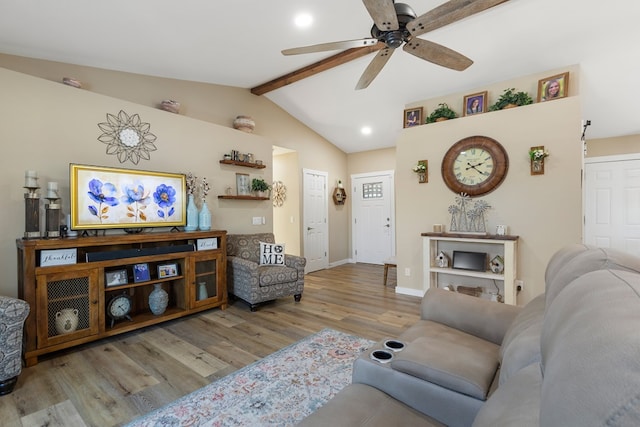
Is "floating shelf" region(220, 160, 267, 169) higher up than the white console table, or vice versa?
"floating shelf" region(220, 160, 267, 169)

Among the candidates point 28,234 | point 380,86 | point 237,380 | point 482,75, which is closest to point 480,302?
point 237,380

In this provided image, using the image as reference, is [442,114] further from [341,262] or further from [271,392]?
[341,262]

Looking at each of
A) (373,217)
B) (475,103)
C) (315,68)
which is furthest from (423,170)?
(373,217)

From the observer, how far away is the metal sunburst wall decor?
326 centimetres

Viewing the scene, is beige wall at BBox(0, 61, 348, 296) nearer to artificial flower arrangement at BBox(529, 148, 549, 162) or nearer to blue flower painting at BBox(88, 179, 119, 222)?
blue flower painting at BBox(88, 179, 119, 222)

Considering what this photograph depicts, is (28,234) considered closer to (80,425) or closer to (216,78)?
(80,425)

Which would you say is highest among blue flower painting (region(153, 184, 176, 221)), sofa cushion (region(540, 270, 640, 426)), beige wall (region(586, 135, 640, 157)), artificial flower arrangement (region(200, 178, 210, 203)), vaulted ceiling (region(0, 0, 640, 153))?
vaulted ceiling (region(0, 0, 640, 153))

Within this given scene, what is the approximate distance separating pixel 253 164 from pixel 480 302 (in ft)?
12.0

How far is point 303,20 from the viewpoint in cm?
294

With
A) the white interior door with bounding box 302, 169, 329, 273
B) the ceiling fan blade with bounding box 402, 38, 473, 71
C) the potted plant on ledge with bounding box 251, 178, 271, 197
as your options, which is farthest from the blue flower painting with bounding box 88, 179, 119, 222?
the white interior door with bounding box 302, 169, 329, 273

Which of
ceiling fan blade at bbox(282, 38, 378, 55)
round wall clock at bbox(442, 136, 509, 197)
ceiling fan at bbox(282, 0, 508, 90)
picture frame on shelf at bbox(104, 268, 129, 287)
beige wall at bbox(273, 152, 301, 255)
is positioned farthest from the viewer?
beige wall at bbox(273, 152, 301, 255)

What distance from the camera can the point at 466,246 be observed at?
13.0 feet

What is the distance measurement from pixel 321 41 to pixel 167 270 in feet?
10.3

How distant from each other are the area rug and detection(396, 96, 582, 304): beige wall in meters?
2.33
